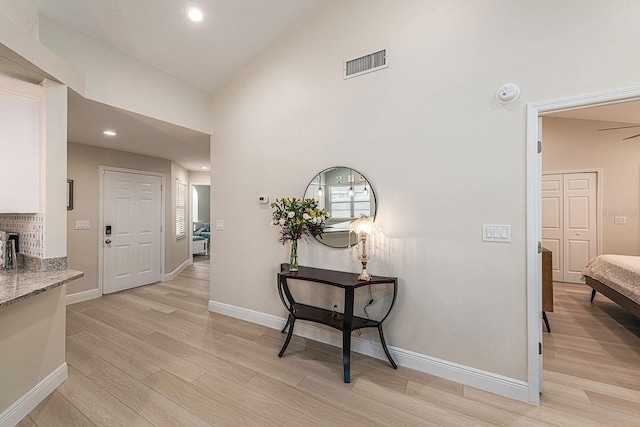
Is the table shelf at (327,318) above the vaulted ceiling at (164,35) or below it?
below

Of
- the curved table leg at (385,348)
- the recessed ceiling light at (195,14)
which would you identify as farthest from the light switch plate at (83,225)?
the curved table leg at (385,348)

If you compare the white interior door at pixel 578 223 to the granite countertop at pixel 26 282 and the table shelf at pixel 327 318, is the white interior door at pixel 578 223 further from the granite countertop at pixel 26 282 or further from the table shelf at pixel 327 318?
the granite countertop at pixel 26 282

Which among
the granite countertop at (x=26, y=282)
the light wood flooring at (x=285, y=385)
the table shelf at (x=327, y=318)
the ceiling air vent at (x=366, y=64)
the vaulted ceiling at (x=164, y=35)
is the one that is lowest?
the light wood flooring at (x=285, y=385)

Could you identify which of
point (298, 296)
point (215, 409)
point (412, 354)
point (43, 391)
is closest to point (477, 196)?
point (412, 354)

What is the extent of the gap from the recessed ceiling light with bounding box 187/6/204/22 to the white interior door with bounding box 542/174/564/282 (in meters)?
5.83

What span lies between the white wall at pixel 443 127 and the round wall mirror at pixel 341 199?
9cm

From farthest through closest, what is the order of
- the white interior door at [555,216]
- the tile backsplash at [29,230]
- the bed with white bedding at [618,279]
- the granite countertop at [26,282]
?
the white interior door at [555,216]
the bed with white bedding at [618,279]
the tile backsplash at [29,230]
the granite countertop at [26,282]

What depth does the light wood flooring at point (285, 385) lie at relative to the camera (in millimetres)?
1753

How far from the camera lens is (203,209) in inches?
392

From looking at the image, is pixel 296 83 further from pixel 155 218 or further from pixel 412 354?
pixel 155 218

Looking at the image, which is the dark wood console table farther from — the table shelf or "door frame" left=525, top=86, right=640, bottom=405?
"door frame" left=525, top=86, right=640, bottom=405

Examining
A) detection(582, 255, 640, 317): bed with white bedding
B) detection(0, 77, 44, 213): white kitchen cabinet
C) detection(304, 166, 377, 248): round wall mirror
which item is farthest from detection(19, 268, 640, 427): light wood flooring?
detection(0, 77, 44, 213): white kitchen cabinet

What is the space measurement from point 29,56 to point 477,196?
3.23 meters

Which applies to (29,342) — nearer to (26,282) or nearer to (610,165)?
(26,282)
